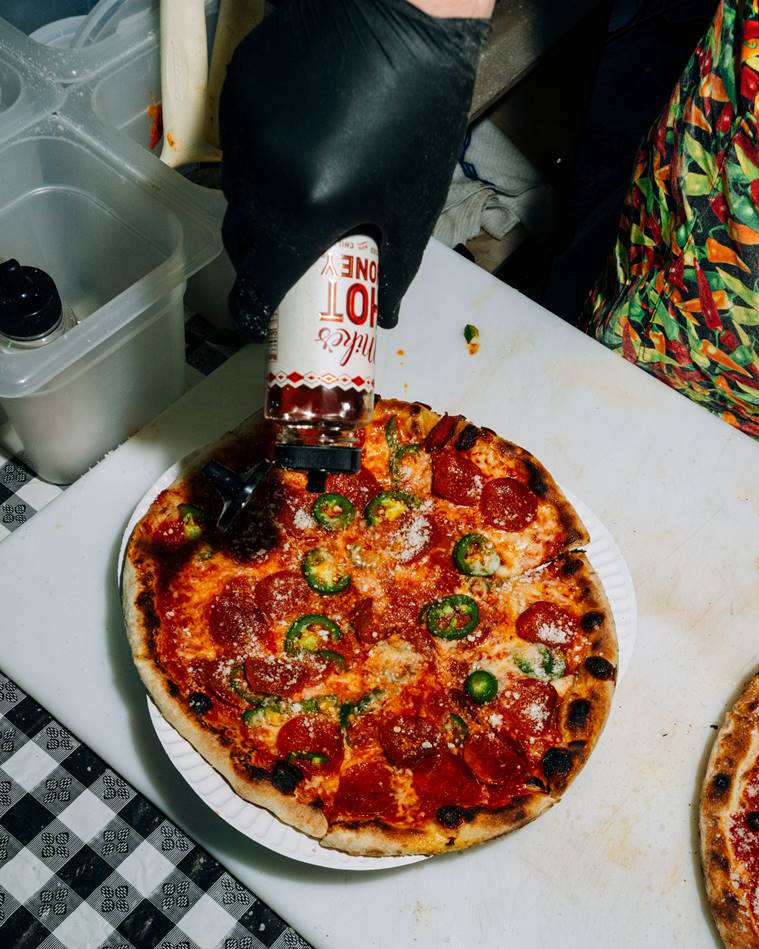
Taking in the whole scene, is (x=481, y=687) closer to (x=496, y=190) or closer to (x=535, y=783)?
(x=535, y=783)

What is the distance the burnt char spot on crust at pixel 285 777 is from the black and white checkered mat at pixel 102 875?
37 centimetres

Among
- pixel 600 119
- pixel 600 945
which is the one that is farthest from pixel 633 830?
pixel 600 119

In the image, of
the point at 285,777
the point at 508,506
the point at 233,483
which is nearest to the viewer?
the point at 233,483

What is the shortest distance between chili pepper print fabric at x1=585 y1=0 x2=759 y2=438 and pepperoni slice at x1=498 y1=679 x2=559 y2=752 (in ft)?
3.14

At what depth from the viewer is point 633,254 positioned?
2484 millimetres

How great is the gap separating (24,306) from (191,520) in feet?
1.71

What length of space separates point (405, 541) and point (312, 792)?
21.0 inches

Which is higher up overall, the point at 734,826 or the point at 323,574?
the point at 323,574

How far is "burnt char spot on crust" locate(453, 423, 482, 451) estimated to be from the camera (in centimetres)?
209

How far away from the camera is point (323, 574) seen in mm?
1978

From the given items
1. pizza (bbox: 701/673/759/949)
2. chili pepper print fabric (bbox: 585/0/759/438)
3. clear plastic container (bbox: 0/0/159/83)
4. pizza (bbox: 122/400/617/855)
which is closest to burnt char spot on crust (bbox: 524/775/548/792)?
pizza (bbox: 122/400/617/855)

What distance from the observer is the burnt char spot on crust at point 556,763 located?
1.80 m

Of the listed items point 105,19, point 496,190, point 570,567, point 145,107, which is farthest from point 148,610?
point 496,190

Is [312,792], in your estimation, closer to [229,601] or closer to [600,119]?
[229,601]
